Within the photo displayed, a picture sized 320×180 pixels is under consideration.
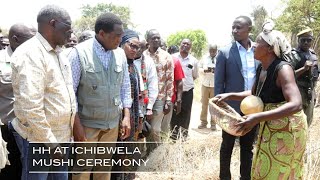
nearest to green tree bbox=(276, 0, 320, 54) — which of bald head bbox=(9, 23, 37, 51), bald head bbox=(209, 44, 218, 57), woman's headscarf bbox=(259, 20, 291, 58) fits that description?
bald head bbox=(209, 44, 218, 57)

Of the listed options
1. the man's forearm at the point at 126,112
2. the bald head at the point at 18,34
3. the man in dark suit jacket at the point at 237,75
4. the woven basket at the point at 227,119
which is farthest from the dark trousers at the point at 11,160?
the man in dark suit jacket at the point at 237,75

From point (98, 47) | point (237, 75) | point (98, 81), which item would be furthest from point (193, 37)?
point (98, 81)

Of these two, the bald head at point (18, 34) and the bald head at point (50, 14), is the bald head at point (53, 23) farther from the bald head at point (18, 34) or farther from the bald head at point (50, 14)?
the bald head at point (18, 34)

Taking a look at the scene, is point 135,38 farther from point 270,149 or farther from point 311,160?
point 311,160

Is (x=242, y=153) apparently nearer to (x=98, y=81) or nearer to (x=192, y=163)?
(x=192, y=163)

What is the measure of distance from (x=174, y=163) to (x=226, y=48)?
57.8 inches

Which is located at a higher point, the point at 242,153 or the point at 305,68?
the point at 305,68

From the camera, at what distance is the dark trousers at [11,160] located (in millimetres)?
2930

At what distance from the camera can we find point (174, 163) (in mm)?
4129

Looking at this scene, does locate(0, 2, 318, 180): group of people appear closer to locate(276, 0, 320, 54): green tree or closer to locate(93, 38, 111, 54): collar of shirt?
locate(93, 38, 111, 54): collar of shirt

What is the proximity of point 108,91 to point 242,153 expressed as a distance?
161 centimetres

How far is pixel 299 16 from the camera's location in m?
14.4

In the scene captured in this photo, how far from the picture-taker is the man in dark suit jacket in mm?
3619

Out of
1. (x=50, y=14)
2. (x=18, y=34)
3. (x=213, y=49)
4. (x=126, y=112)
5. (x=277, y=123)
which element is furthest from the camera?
(x=213, y=49)
